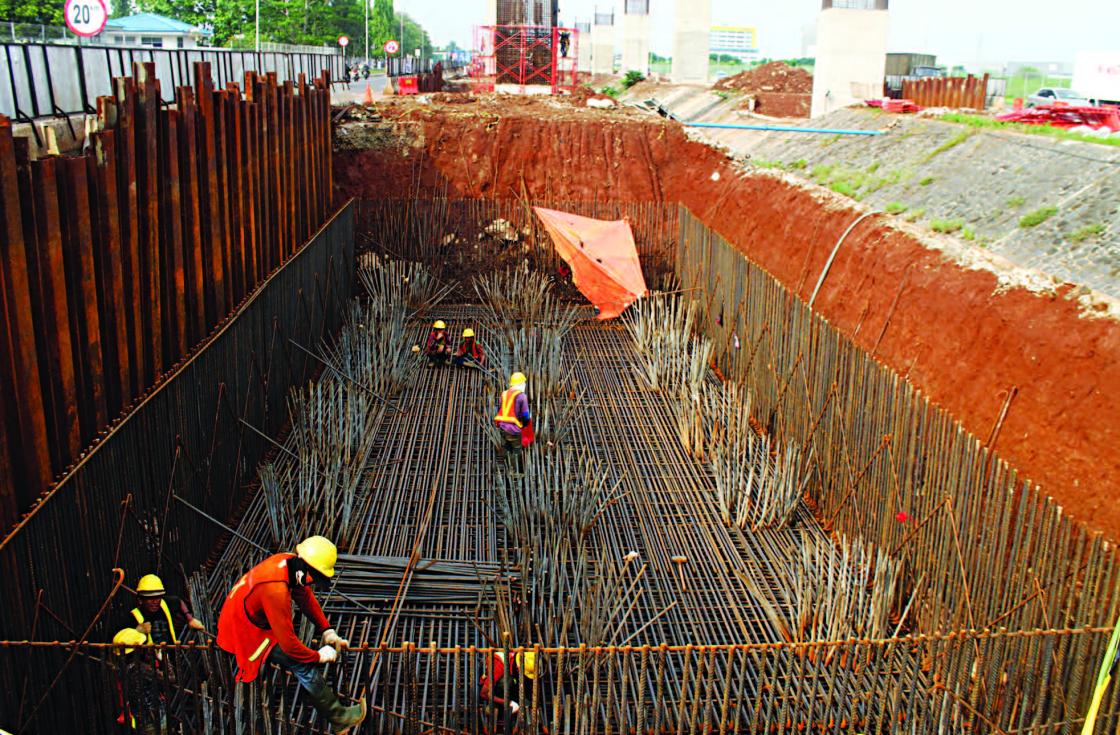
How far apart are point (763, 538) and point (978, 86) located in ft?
56.2

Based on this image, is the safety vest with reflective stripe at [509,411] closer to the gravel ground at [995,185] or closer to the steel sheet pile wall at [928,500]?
the steel sheet pile wall at [928,500]

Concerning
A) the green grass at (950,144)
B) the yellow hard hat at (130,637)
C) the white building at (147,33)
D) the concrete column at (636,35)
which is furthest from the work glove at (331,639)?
the concrete column at (636,35)

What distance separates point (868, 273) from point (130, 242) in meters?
6.83

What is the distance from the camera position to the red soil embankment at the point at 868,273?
6.34 metres

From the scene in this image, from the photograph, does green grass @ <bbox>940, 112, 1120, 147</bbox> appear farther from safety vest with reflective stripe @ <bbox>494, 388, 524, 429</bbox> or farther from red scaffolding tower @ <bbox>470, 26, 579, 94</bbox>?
red scaffolding tower @ <bbox>470, 26, 579, 94</bbox>

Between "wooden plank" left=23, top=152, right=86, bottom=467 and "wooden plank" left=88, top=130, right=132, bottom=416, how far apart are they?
57 cm

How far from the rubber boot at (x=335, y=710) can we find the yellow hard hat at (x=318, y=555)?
54cm

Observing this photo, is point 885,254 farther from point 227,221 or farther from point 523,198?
point 523,198

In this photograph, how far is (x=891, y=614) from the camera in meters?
6.52

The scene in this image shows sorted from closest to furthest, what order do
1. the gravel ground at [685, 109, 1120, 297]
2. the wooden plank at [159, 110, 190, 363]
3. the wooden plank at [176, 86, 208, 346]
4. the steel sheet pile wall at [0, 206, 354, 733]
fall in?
1. the steel sheet pile wall at [0, 206, 354, 733]
2. the wooden plank at [159, 110, 190, 363]
3. the wooden plank at [176, 86, 208, 346]
4. the gravel ground at [685, 109, 1120, 297]

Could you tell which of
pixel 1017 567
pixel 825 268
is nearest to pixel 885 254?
pixel 825 268

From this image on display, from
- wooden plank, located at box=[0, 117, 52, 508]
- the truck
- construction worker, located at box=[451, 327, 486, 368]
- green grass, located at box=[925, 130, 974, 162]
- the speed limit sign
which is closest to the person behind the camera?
wooden plank, located at box=[0, 117, 52, 508]

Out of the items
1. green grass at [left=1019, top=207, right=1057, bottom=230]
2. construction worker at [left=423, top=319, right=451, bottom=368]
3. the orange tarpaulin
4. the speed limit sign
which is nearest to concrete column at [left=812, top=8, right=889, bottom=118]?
the orange tarpaulin

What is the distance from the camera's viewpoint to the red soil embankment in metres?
6.34
